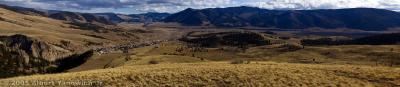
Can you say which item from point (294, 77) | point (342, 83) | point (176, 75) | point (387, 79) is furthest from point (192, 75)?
point (387, 79)

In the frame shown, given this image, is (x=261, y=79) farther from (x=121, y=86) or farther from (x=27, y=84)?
(x=27, y=84)

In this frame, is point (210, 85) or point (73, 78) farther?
point (73, 78)

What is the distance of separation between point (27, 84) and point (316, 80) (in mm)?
34481

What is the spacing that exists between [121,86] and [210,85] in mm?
10367

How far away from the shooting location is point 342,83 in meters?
57.7

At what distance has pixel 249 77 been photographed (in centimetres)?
6069

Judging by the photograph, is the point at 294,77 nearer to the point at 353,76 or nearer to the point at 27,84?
the point at 353,76

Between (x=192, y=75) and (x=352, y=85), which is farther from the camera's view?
(x=192, y=75)

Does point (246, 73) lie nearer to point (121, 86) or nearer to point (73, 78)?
point (121, 86)

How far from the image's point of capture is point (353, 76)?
61094mm

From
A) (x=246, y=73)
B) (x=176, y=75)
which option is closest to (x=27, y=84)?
(x=176, y=75)

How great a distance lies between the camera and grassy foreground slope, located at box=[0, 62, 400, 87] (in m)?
58.4

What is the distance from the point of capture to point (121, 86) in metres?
58.3

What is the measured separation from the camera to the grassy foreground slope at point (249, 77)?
58438 millimetres
